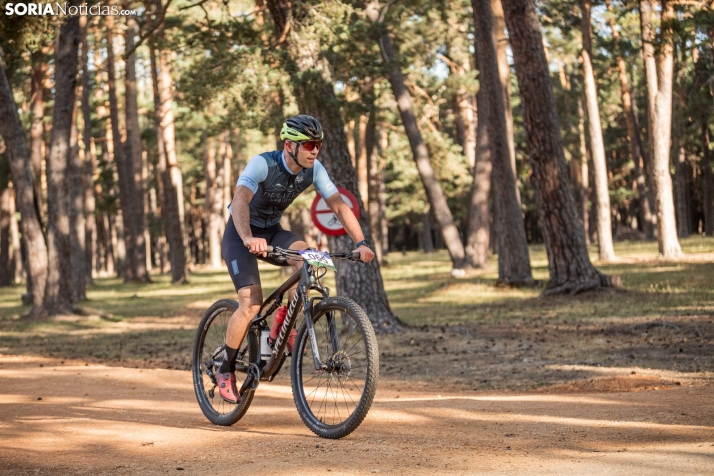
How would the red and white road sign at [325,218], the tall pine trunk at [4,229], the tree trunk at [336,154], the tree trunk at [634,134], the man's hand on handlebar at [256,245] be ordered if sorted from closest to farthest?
the man's hand on handlebar at [256,245] < the red and white road sign at [325,218] < the tree trunk at [336,154] < the tree trunk at [634,134] < the tall pine trunk at [4,229]

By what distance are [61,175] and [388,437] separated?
17.4 metres

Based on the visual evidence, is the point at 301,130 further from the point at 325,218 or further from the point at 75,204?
the point at 75,204

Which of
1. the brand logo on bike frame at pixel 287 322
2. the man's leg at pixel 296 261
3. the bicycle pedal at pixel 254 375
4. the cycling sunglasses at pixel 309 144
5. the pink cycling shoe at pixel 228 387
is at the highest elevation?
the cycling sunglasses at pixel 309 144

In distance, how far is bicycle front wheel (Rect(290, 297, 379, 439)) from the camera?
6.25 meters

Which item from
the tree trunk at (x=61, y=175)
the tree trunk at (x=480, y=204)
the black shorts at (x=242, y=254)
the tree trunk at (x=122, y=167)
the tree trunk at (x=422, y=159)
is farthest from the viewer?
the tree trunk at (x=122, y=167)

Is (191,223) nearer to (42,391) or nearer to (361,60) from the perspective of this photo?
(361,60)

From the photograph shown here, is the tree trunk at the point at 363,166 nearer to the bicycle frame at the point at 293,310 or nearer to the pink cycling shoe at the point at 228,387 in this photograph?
the pink cycling shoe at the point at 228,387

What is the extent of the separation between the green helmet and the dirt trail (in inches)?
82.3

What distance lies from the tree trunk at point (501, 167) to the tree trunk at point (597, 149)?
7.08 metres

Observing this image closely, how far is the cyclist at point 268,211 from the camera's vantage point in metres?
6.73

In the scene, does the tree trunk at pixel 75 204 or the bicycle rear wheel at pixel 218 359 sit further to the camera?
the tree trunk at pixel 75 204

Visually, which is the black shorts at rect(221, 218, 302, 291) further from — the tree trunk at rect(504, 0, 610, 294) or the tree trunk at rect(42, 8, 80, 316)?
the tree trunk at rect(42, 8, 80, 316)

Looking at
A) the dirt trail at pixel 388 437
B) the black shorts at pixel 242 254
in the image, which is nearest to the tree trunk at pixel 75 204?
the dirt trail at pixel 388 437

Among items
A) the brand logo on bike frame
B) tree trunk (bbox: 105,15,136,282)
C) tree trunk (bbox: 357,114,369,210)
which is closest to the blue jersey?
the brand logo on bike frame
